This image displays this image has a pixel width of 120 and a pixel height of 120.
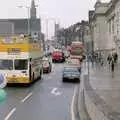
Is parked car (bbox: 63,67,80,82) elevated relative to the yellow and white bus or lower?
lower

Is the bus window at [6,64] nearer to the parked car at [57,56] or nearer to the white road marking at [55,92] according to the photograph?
the white road marking at [55,92]

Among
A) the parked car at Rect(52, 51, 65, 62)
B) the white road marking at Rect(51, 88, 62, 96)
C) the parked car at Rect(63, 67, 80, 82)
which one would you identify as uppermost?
the parked car at Rect(52, 51, 65, 62)

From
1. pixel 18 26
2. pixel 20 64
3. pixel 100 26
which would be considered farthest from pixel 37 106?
pixel 100 26

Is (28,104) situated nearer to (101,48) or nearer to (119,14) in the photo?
(119,14)

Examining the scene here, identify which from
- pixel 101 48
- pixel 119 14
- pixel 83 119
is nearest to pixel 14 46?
pixel 83 119

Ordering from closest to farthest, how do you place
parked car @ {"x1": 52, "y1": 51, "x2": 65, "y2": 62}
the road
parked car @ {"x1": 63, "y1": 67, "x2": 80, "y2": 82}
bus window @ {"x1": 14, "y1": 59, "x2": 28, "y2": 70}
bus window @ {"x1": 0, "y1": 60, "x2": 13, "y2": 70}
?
the road < bus window @ {"x1": 14, "y1": 59, "x2": 28, "y2": 70} < bus window @ {"x1": 0, "y1": 60, "x2": 13, "y2": 70} < parked car @ {"x1": 63, "y1": 67, "x2": 80, "y2": 82} < parked car @ {"x1": 52, "y1": 51, "x2": 65, "y2": 62}

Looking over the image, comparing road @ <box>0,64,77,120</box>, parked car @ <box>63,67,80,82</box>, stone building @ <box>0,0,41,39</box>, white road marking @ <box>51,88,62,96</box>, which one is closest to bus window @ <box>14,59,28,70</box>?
white road marking @ <box>51,88,62,96</box>

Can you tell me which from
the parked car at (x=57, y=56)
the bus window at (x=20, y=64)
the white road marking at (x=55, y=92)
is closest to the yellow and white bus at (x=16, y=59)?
the bus window at (x=20, y=64)

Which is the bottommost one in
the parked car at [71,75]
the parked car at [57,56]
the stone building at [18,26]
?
the parked car at [71,75]

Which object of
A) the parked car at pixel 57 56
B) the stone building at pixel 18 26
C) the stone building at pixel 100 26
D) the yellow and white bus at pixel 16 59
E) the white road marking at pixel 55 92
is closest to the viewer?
the white road marking at pixel 55 92

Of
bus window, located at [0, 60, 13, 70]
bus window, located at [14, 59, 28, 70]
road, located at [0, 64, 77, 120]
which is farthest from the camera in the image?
bus window, located at [0, 60, 13, 70]

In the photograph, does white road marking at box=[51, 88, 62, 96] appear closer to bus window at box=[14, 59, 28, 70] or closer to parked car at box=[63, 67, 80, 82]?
bus window at box=[14, 59, 28, 70]

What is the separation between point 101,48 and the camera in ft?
422

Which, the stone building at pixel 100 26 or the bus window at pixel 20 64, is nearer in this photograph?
the bus window at pixel 20 64
